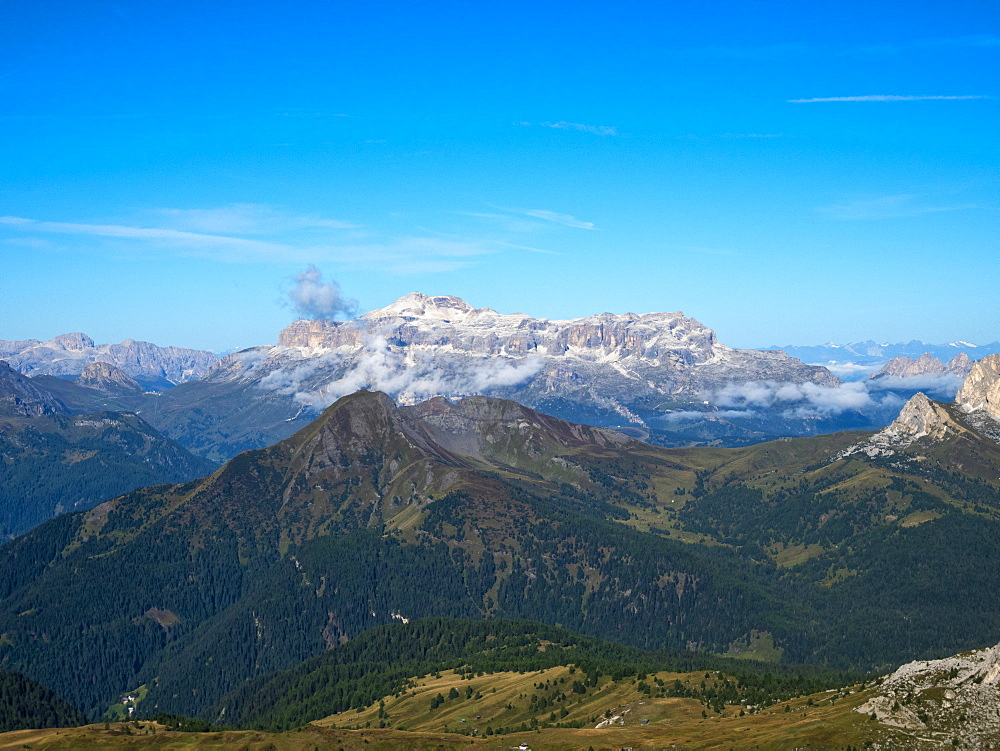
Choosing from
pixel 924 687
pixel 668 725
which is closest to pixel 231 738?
pixel 668 725

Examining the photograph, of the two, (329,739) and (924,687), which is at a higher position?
(924,687)

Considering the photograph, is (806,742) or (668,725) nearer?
(806,742)

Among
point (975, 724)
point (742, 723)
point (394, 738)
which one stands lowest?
point (394, 738)

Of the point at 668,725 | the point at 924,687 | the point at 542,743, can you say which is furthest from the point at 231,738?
the point at 924,687

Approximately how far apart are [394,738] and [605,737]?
51454mm

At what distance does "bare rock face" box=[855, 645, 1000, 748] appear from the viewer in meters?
121

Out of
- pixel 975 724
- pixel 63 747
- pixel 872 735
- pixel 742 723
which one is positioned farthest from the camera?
pixel 63 747

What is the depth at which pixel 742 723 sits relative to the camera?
17388 cm

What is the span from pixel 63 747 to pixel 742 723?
15401cm

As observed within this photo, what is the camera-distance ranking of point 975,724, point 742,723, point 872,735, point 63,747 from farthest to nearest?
point 63,747, point 742,723, point 872,735, point 975,724

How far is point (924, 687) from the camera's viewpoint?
13338 cm

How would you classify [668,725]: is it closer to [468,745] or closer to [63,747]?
[468,745]

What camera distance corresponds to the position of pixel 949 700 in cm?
12769

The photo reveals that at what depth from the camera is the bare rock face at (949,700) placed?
4779 inches
